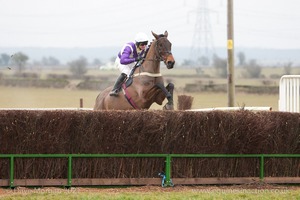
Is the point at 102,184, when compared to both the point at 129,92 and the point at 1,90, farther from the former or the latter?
the point at 1,90

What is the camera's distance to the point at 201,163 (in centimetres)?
1409

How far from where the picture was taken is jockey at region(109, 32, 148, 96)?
60.4 feet

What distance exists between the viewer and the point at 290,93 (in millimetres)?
18984

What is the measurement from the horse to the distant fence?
2621 millimetres

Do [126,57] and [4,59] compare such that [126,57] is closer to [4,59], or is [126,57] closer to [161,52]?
[161,52]

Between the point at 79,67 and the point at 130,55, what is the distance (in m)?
32.1

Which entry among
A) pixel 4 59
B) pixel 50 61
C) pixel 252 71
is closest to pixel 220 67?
pixel 252 71

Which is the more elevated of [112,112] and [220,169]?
[112,112]

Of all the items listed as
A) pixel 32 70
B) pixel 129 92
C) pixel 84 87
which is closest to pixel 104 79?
pixel 84 87

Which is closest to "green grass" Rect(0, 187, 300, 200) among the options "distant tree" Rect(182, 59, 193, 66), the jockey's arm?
the jockey's arm

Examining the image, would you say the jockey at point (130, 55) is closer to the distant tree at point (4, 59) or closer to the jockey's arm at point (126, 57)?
the jockey's arm at point (126, 57)

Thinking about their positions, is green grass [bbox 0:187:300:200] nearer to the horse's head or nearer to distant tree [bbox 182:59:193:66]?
the horse's head

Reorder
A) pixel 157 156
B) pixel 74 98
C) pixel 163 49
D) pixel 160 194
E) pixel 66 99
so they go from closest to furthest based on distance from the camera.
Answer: pixel 160 194 < pixel 157 156 < pixel 163 49 < pixel 66 99 < pixel 74 98

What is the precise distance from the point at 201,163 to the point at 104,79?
118ft
